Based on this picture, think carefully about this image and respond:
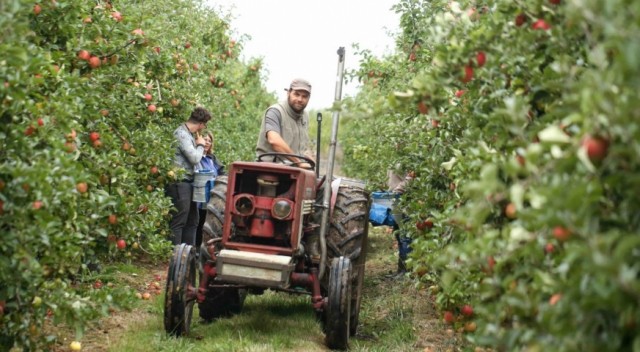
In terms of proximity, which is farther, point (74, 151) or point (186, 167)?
point (186, 167)

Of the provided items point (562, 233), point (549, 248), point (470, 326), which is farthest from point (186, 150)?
point (562, 233)

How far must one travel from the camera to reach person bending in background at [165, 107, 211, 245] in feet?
28.4

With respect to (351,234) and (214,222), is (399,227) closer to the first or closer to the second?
(351,234)

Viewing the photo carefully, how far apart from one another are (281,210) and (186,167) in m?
3.48

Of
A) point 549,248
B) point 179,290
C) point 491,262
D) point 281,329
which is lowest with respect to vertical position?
point 281,329

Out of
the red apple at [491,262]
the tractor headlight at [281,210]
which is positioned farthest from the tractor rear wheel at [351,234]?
the red apple at [491,262]

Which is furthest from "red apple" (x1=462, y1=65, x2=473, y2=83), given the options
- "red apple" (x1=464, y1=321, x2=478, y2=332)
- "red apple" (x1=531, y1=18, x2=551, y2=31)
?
"red apple" (x1=464, y1=321, x2=478, y2=332)

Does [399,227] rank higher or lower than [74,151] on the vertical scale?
lower

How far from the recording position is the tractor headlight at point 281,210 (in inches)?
220

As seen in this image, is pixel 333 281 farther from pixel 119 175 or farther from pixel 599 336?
pixel 599 336

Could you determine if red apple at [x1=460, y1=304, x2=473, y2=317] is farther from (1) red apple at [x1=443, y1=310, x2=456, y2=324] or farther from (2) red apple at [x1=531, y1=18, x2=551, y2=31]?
(2) red apple at [x1=531, y1=18, x2=551, y2=31]

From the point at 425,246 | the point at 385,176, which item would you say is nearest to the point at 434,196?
the point at 425,246

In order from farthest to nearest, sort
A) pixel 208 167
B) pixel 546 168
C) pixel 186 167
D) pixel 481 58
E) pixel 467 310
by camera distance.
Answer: pixel 208 167 → pixel 186 167 → pixel 467 310 → pixel 481 58 → pixel 546 168

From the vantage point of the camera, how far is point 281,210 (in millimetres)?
5590
